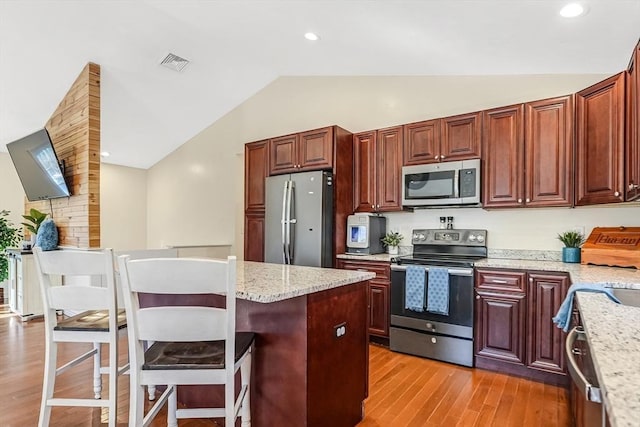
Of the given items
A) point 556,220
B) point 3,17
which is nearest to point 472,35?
point 556,220

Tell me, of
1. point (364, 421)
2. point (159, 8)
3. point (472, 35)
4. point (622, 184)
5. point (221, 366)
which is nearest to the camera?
point (221, 366)

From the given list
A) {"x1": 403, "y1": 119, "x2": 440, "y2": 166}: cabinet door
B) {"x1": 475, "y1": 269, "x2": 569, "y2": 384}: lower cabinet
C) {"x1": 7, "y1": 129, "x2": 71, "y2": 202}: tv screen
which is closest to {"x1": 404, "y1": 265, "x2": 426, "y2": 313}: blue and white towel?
{"x1": 475, "y1": 269, "x2": 569, "y2": 384}: lower cabinet

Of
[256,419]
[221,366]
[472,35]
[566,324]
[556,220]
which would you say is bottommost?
[256,419]

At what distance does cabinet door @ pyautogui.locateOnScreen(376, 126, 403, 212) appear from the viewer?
12.0 feet

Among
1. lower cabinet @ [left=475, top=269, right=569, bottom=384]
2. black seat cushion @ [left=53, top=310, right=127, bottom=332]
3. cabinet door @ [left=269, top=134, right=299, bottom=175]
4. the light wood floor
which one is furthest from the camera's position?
cabinet door @ [left=269, top=134, right=299, bottom=175]

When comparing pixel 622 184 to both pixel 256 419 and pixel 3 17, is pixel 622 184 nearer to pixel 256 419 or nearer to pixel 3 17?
pixel 256 419

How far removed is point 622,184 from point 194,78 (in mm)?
4548

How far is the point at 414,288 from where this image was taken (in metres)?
3.15

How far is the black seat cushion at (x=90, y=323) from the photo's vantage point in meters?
1.83

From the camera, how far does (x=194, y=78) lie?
4.61 metres

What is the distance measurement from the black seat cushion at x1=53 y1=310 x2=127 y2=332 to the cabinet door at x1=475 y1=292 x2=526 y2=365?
259cm

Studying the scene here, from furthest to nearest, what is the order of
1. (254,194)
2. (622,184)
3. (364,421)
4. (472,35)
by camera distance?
(254,194), (472,35), (622,184), (364,421)

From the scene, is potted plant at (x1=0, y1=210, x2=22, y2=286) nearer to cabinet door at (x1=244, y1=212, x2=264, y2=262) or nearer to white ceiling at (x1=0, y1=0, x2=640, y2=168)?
white ceiling at (x1=0, y1=0, x2=640, y2=168)

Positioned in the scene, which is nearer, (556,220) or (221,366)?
(221,366)
